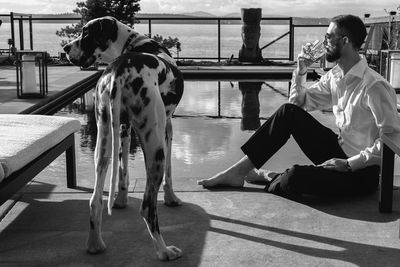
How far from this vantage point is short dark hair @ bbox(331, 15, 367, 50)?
364cm

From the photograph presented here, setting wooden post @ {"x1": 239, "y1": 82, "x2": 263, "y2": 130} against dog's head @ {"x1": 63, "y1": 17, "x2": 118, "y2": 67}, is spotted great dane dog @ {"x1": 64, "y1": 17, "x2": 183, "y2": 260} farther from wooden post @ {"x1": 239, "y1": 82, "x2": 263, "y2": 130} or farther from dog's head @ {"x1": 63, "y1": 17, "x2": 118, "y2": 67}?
A: wooden post @ {"x1": 239, "y1": 82, "x2": 263, "y2": 130}

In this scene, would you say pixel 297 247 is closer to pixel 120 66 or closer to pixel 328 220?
pixel 328 220

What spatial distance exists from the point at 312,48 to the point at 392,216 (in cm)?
116

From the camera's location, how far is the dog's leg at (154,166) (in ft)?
9.29

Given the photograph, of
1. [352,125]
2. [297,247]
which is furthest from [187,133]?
[297,247]

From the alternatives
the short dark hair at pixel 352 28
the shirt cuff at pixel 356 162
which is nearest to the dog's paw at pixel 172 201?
the shirt cuff at pixel 356 162

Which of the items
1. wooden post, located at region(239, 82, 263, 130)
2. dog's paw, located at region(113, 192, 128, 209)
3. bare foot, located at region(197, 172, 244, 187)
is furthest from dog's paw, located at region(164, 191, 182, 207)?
wooden post, located at region(239, 82, 263, 130)

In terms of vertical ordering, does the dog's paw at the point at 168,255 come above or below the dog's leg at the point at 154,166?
below

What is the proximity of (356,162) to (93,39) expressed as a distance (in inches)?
66.4

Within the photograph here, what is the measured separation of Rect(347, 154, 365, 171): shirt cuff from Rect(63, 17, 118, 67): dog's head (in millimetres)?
1551

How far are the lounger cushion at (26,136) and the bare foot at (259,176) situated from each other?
48.2 inches

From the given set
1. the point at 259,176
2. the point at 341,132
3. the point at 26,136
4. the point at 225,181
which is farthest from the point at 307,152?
A: the point at 26,136

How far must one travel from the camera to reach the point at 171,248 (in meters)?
2.88

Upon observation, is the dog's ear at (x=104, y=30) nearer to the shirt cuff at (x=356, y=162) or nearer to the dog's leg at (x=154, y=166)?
the dog's leg at (x=154, y=166)
